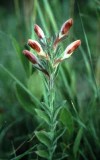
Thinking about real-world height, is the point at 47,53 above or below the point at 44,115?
above

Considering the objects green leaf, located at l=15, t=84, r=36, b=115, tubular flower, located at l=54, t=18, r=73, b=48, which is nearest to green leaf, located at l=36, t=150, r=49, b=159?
green leaf, located at l=15, t=84, r=36, b=115

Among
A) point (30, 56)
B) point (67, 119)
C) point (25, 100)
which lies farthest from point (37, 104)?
point (30, 56)

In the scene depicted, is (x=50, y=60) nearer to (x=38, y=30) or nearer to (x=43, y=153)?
(x=38, y=30)

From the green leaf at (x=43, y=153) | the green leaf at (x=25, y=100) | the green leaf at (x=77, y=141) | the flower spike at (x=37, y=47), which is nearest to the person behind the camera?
the flower spike at (x=37, y=47)

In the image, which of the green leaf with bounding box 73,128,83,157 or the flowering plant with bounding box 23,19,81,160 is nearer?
the flowering plant with bounding box 23,19,81,160

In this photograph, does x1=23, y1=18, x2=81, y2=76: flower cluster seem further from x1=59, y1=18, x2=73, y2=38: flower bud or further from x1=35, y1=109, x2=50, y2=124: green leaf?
x1=35, y1=109, x2=50, y2=124: green leaf

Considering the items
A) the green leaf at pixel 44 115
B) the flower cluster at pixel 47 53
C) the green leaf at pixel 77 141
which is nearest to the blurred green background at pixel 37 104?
the green leaf at pixel 77 141

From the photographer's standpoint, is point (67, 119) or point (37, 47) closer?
point (37, 47)

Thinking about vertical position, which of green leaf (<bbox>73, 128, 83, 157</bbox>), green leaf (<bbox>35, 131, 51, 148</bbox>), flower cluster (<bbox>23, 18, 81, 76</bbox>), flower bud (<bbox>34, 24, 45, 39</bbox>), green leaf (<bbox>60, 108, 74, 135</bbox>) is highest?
flower bud (<bbox>34, 24, 45, 39</bbox>)

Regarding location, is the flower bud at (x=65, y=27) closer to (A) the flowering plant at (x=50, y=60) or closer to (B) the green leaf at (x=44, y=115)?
(A) the flowering plant at (x=50, y=60)
